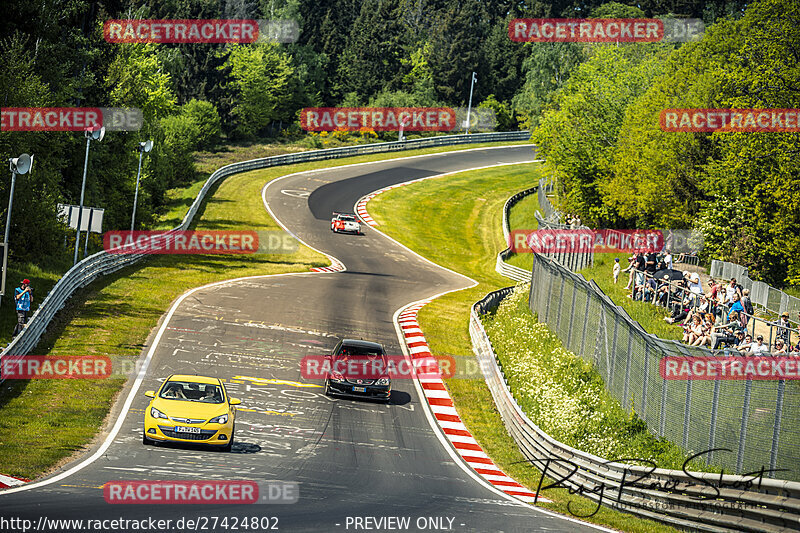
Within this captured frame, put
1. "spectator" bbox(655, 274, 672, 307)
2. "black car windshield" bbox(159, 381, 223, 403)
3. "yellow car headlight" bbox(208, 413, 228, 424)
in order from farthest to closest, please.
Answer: "spectator" bbox(655, 274, 672, 307), "black car windshield" bbox(159, 381, 223, 403), "yellow car headlight" bbox(208, 413, 228, 424)

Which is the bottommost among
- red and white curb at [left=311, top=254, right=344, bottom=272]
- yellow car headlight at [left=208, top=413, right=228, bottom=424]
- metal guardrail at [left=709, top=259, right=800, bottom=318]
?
red and white curb at [left=311, top=254, right=344, bottom=272]

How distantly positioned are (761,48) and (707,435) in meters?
25.3

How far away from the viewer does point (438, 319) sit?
37562 mm

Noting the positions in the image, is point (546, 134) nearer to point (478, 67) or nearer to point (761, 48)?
point (761, 48)

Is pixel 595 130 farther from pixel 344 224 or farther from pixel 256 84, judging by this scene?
pixel 256 84

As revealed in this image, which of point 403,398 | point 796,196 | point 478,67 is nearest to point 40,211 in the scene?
point 403,398

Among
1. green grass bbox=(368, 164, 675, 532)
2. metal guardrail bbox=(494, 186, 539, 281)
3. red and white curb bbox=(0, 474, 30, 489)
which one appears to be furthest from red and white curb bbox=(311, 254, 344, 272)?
red and white curb bbox=(0, 474, 30, 489)

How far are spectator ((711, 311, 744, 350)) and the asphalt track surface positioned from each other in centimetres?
755

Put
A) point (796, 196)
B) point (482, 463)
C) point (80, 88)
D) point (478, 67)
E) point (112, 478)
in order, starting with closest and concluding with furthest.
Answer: point (112, 478) < point (482, 463) < point (796, 196) < point (80, 88) < point (478, 67)

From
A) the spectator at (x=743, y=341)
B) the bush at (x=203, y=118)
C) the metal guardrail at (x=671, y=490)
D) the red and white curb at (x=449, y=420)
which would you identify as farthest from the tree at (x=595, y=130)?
the bush at (x=203, y=118)

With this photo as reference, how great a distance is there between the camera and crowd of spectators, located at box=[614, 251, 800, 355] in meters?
22.0

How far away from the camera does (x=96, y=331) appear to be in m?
28.3
